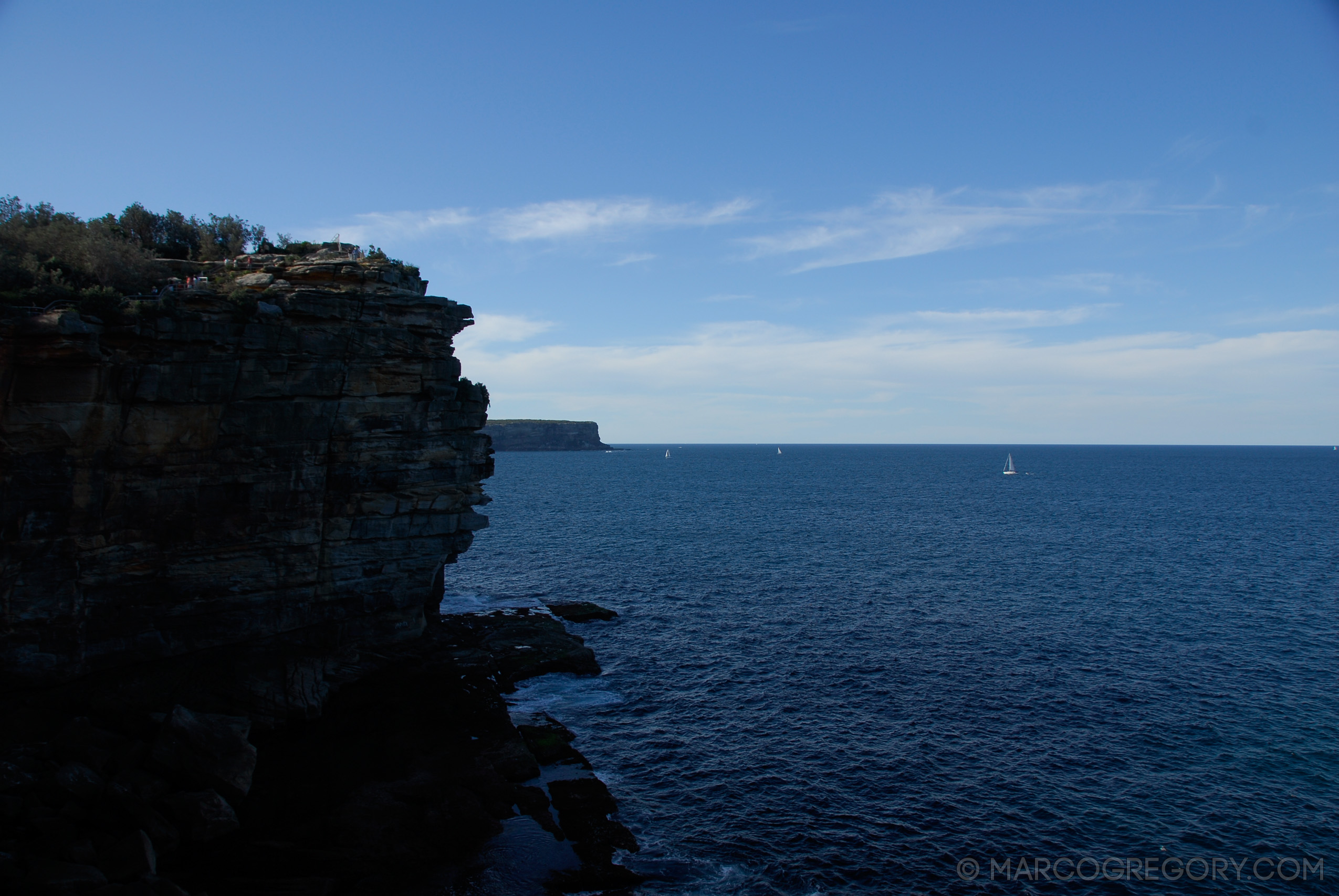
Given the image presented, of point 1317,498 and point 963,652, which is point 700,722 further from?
point 1317,498

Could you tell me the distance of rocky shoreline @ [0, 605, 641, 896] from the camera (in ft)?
72.5

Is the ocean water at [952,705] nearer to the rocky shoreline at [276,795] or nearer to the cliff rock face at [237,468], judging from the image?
the rocky shoreline at [276,795]

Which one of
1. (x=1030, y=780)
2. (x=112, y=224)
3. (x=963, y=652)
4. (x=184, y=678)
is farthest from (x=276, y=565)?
(x=963, y=652)

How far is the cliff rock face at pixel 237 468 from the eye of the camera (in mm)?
28203

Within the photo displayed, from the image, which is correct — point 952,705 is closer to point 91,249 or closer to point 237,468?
point 237,468

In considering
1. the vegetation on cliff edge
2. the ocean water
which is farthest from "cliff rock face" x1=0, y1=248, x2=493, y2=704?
the ocean water

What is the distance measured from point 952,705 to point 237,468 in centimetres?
3756

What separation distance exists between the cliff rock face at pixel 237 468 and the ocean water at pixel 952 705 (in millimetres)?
12465

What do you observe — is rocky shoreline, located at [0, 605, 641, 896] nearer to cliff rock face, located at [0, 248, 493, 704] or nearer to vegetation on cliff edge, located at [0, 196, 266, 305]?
cliff rock face, located at [0, 248, 493, 704]

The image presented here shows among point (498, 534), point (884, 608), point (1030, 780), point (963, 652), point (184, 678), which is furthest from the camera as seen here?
point (498, 534)

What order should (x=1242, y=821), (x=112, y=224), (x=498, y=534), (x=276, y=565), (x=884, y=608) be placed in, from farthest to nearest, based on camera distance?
(x=498, y=534), (x=884, y=608), (x=112, y=224), (x=276, y=565), (x=1242, y=821)

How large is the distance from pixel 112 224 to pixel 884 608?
55694 millimetres

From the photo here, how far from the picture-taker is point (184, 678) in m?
31.8

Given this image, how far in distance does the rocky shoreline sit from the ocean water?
10.5 feet
